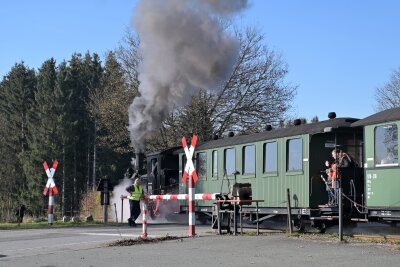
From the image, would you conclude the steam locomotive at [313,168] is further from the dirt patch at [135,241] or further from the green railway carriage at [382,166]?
the dirt patch at [135,241]

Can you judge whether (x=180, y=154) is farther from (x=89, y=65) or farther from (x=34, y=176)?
(x=89, y=65)

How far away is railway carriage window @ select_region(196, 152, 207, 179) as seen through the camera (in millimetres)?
21656

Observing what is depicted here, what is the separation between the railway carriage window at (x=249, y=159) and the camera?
61.1ft

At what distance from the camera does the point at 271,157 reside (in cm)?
1772

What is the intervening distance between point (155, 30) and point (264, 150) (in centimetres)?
924

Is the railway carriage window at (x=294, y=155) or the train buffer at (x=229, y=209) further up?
the railway carriage window at (x=294, y=155)

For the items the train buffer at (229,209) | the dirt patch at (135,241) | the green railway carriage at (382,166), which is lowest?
the dirt patch at (135,241)

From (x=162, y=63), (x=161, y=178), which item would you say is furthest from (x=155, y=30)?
(x=161, y=178)

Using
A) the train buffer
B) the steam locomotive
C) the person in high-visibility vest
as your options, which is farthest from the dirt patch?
the person in high-visibility vest

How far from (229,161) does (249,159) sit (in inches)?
53.1

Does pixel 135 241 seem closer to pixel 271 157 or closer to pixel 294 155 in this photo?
pixel 294 155

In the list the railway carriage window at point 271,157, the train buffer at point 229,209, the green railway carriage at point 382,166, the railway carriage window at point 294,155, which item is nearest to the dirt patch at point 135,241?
the train buffer at point 229,209

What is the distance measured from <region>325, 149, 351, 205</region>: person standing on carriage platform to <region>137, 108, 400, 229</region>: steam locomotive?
17 cm

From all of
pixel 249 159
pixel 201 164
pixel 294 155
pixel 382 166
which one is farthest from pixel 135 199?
pixel 382 166
